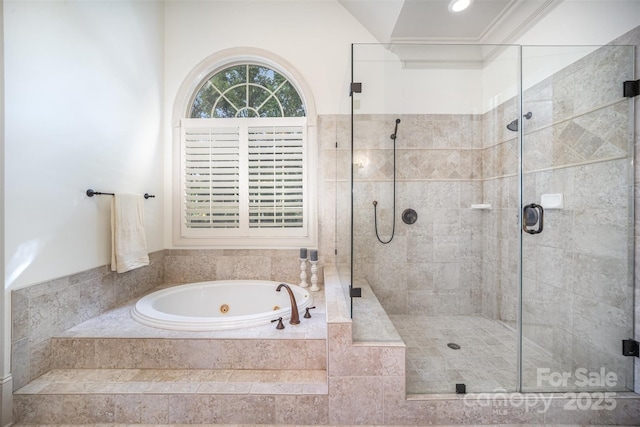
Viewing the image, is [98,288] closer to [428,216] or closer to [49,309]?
[49,309]

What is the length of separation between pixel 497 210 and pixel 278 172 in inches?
73.6

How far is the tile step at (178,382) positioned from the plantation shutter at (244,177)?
1.24 m

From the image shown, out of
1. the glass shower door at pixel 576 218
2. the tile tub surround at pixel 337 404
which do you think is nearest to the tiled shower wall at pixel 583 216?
the glass shower door at pixel 576 218

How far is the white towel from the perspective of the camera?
184cm

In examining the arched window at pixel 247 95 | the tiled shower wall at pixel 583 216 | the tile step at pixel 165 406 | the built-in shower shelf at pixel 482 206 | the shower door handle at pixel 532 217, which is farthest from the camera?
the arched window at pixel 247 95

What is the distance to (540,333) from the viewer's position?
5.25ft

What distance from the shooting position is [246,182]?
2.46 meters

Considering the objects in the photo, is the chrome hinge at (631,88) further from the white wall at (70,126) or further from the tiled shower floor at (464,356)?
the white wall at (70,126)

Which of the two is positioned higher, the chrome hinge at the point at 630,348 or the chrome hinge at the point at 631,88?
the chrome hinge at the point at 631,88

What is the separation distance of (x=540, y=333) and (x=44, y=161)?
3143mm

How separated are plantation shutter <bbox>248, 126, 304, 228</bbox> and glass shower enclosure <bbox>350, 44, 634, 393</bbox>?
0.78 metres

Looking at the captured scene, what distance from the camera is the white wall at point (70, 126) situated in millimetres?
1319

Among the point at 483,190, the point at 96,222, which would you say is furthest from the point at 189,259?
the point at 483,190

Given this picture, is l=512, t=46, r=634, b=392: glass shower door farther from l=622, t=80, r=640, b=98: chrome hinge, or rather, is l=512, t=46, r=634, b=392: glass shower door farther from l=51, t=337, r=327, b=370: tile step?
l=51, t=337, r=327, b=370: tile step
